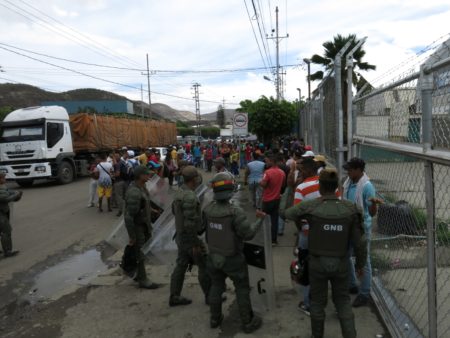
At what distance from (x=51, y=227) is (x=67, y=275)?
3348 millimetres

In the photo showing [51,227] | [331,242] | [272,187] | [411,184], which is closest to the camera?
[331,242]

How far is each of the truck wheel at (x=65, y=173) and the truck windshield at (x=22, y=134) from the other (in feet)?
4.86

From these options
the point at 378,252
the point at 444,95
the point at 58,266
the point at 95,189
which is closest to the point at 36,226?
the point at 95,189

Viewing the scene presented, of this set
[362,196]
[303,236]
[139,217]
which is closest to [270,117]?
[139,217]

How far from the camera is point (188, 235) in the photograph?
4.15 metres

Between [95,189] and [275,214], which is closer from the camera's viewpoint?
[275,214]

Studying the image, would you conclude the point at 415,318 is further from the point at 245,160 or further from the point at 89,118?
the point at 89,118

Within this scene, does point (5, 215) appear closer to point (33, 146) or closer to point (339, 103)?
point (339, 103)

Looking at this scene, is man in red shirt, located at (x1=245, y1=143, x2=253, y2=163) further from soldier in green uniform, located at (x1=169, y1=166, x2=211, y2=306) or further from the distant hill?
the distant hill

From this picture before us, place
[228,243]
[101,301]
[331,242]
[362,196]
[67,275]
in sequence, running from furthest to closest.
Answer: [67,275], [101,301], [362,196], [228,243], [331,242]

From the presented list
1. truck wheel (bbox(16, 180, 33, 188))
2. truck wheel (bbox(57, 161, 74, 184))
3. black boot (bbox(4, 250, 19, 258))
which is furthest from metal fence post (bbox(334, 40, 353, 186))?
truck wheel (bbox(16, 180, 33, 188))

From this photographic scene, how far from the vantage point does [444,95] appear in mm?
2207

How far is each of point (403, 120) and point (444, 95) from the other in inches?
30.2

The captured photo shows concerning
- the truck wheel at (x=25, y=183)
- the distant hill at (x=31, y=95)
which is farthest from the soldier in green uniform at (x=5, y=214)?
the distant hill at (x=31, y=95)
